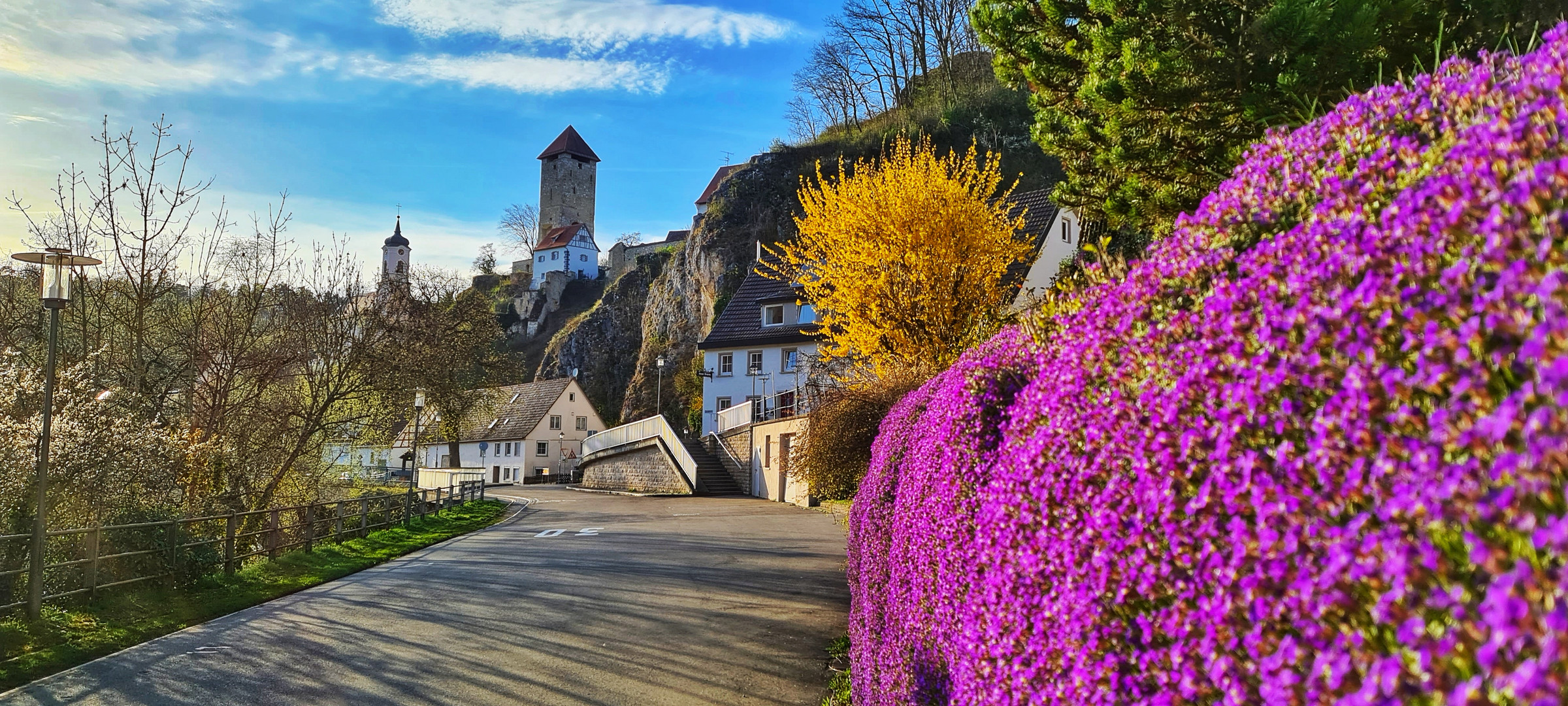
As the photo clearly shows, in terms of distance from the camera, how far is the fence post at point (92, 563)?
1149 cm

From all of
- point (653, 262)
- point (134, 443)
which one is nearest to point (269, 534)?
point (134, 443)

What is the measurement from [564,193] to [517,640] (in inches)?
4623

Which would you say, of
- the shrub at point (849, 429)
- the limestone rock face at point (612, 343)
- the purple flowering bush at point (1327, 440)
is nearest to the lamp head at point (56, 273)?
the shrub at point (849, 429)

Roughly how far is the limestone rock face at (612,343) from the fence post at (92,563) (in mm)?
63195

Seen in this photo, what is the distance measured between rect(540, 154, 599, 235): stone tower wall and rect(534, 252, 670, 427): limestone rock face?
4289cm

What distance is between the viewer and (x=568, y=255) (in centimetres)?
11394

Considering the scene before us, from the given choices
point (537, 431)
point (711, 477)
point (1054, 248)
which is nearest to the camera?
point (1054, 248)

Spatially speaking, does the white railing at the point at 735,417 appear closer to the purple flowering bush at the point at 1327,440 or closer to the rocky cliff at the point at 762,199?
the rocky cliff at the point at 762,199

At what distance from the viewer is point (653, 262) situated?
3223 inches

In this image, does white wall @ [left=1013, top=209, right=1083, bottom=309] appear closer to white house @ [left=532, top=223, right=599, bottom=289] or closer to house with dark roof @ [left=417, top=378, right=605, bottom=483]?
house with dark roof @ [left=417, top=378, right=605, bottom=483]

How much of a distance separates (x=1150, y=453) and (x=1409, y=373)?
778 millimetres

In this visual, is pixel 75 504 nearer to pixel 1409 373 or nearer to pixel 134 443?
pixel 134 443

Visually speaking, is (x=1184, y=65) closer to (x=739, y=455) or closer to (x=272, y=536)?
(x=272, y=536)

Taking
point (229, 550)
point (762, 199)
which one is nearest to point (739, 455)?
point (762, 199)
